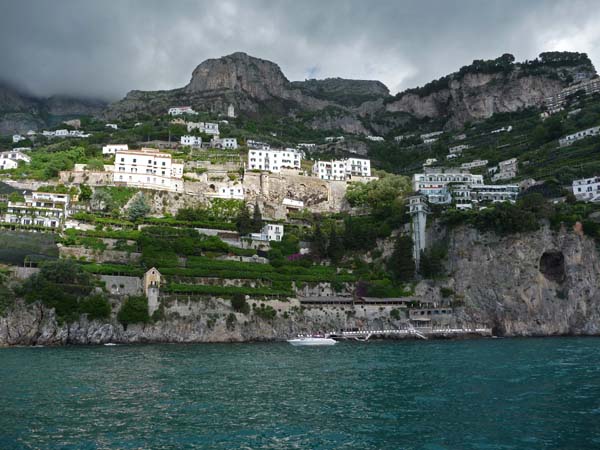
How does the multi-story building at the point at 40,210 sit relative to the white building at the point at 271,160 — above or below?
below

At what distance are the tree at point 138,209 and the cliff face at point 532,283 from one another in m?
38.9

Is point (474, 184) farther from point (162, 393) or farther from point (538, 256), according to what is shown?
point (162, 393)

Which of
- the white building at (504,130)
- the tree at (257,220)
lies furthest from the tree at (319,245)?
the white building at (504,130)

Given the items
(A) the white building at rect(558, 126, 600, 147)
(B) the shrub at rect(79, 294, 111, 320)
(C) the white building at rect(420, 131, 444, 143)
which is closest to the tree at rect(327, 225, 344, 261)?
(B) the shrub at rect(79, 294, 111, 320)

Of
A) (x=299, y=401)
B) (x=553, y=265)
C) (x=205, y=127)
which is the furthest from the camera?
(x=205, y=127)

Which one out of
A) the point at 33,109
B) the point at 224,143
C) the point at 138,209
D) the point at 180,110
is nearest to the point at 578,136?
the point at 224,143

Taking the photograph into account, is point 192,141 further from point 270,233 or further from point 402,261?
point 402,261

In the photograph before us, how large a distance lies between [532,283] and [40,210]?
57.5 meters

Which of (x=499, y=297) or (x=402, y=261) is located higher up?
(x=402, y=261)

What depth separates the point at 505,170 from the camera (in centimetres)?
9194

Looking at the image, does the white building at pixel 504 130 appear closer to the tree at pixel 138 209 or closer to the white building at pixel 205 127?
the white building at pixel 205 127

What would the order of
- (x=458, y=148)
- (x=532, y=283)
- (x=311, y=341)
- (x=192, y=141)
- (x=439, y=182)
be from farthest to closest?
(x=458, y=148) < (x=192, y=141) < (x=439, y=182) < (x=532, y=283) < (x=311, y=341)

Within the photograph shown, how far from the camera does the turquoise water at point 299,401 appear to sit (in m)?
18.0

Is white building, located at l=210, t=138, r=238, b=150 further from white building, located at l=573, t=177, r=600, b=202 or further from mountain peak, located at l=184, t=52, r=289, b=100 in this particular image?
white building, located at l=573, t=177, r=600, b=202
